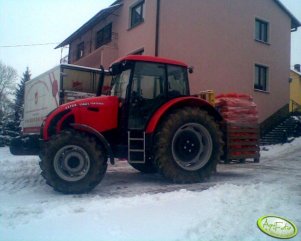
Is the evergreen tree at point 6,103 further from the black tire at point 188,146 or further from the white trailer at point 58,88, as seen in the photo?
the black tire at point 188,146

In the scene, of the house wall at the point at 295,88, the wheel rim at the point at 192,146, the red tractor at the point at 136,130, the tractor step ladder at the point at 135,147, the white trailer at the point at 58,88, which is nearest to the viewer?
the red tractor at the point at 136,130

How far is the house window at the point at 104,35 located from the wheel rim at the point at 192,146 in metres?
13.1

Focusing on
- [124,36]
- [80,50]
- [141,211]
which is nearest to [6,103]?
[80,50]

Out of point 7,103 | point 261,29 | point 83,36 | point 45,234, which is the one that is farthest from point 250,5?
point 7,103

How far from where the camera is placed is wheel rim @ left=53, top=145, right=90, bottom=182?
5669 millimetres

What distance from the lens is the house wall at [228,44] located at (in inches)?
598

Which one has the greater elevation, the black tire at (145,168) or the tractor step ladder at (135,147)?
the tractor step ladder at (135,147)

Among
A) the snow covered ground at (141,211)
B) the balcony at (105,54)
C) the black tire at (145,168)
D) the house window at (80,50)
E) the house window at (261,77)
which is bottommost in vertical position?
the snow covered ground at (141,211)

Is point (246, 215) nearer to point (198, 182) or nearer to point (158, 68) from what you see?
point (198, 182)

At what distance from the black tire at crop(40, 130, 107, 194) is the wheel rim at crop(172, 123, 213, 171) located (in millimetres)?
1683

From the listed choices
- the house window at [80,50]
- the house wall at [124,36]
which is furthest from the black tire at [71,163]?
the house window at [80,50]

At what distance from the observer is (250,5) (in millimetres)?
18094

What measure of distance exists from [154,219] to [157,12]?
12.0 meters

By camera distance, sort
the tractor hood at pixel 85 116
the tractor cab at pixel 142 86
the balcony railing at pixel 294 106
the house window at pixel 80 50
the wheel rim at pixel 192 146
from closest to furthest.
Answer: the tractor hood at pixel 85 116, the tractor cab at pixel 142 86, the wheel rim at pixel 192 146, the balcony railing at pixel 294 106, the house window at pixel 80 50
